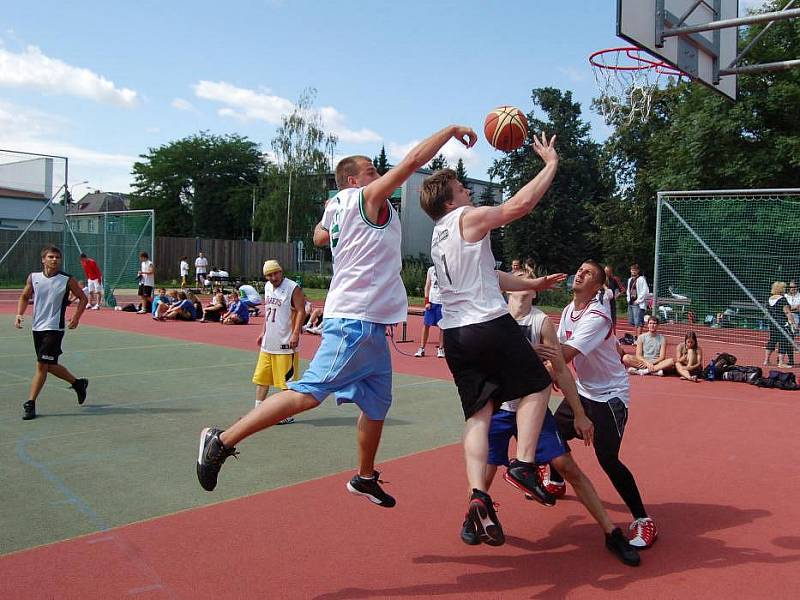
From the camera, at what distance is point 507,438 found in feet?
15.6

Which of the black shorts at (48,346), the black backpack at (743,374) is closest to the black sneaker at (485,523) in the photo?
the black shorts at (48,346)

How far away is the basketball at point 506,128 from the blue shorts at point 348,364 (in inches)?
A: 66.5

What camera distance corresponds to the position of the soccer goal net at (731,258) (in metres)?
15.7

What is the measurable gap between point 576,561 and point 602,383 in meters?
1.12

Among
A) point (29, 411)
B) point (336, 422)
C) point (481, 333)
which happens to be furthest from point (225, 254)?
point (481, 333)

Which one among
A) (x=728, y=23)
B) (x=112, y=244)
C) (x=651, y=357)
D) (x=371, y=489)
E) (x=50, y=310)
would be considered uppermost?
(x=728, y=23)

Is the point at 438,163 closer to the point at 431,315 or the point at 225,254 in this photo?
the point at 225,254

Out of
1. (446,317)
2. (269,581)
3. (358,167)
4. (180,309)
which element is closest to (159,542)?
(269,581)

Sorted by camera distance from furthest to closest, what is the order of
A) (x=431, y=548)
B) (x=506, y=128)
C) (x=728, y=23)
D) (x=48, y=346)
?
1. (x=728, y=23)
2. (x=48, y=346)
3. (x=506, y=128)
4. (x=431, y=548)

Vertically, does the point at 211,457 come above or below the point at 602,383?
below

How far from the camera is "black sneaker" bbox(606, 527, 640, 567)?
14.5ft

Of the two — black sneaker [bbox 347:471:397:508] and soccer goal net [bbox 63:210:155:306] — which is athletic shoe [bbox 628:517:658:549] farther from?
soccer goal net [bbox 63:210:155:306]

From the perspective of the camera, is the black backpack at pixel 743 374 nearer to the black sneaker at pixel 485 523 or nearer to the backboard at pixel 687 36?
the backboard at pixel 687 36

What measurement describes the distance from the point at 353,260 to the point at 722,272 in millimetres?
14174
